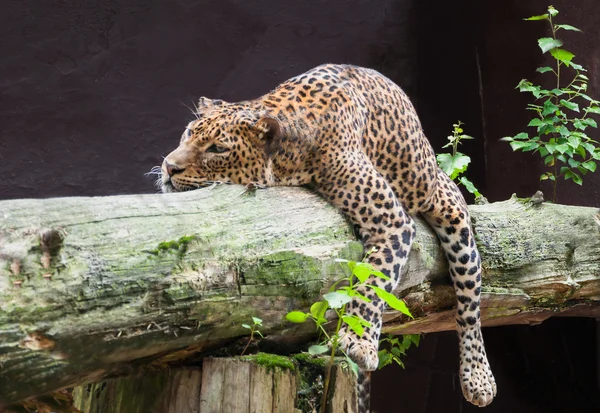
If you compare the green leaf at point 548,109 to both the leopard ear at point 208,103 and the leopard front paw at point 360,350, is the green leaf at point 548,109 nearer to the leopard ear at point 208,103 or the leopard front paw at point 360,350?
the leopard ear at point 208,103

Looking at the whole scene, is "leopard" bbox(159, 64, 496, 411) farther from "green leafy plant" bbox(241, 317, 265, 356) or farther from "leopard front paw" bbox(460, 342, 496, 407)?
"leopard front paw" bbox(460, 342, 496, 407)

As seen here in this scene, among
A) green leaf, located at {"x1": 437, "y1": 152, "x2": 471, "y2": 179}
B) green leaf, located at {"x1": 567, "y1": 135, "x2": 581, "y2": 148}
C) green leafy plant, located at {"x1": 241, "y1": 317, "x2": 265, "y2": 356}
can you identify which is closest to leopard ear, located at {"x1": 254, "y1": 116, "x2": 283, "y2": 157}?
green leafy plant, located at {"x1": 241, "y1": 317, "x2": 265, "y2": 356}

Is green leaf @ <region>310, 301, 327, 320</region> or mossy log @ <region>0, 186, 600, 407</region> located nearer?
mossy log @ <region>0, 186, 600, 407</region>

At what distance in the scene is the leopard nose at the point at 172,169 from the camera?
4840mm

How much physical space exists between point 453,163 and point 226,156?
300 cm

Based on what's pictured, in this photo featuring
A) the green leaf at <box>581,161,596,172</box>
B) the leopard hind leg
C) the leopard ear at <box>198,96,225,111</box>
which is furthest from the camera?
the green leaf at <box>581,161,596,172</box>

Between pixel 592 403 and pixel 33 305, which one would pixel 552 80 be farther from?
pixel 33 305

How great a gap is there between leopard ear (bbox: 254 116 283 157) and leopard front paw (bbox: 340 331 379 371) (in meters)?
1.25

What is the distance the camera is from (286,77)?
29.8ft

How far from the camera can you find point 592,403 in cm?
912

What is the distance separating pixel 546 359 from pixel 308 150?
5.68m

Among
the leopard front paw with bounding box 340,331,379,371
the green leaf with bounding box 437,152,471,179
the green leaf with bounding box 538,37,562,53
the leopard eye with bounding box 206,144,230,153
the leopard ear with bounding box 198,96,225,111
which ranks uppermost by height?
the green leaf with bounding box 538,37,562,53

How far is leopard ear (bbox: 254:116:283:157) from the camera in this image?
480cm

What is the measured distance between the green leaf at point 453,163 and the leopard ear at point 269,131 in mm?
2714
